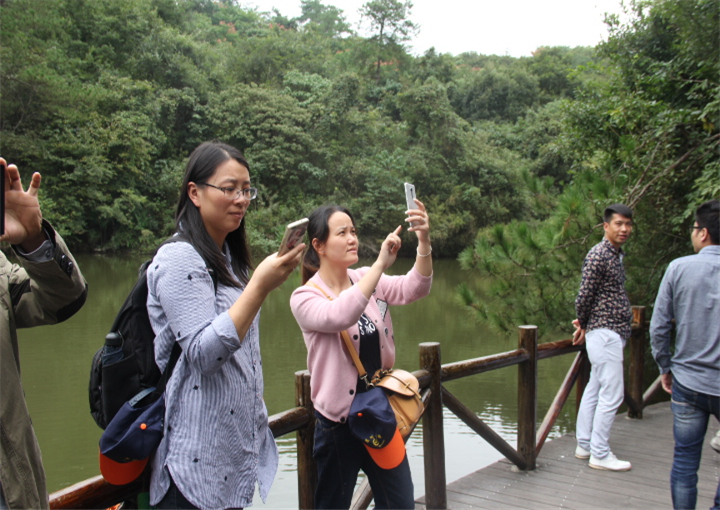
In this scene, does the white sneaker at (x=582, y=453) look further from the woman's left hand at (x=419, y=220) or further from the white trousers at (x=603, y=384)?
the woman's left hand at (x=419, y=220)

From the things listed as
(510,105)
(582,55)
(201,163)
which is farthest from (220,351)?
(582,55)

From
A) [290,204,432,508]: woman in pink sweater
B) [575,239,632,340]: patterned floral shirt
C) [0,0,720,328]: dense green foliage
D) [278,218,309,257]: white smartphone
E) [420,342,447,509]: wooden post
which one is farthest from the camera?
[0,0,720,328]: dense green foliage

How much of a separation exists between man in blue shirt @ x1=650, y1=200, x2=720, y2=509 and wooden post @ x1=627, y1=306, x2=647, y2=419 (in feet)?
6.80

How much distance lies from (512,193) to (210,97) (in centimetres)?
1101

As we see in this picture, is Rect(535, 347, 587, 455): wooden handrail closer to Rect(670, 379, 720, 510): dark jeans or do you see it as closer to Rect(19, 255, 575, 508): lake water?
Rect(670, 379, 720, 510): dark jeans

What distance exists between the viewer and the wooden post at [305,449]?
2.12 meters

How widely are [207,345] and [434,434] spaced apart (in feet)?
5.75

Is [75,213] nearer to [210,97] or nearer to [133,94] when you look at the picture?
[133,94]

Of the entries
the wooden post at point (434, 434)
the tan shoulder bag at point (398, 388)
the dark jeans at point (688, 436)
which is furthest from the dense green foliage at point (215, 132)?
the dark jeans at point (688, 436)

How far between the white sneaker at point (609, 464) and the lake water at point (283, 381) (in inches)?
68.0

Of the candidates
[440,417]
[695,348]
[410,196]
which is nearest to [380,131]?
[440,417]

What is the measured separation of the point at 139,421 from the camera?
1170mm

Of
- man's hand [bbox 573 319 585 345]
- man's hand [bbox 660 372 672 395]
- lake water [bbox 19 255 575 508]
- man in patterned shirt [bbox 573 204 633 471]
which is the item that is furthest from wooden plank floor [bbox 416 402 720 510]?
lake water [bbox 19 255 575 508]

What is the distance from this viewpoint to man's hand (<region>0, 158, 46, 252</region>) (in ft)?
3.68
